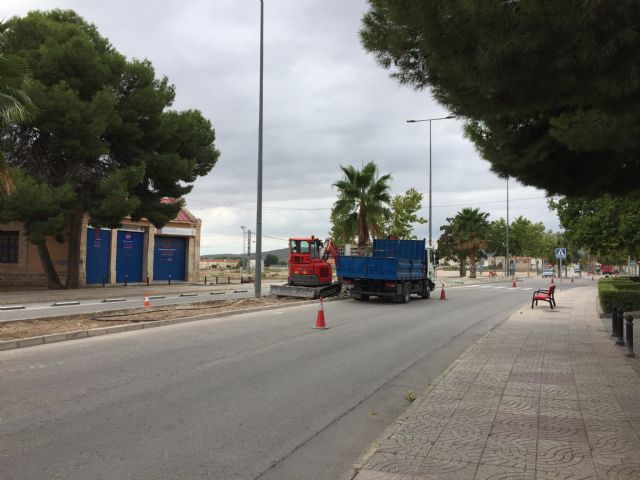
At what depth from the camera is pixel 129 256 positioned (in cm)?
Result: 3381

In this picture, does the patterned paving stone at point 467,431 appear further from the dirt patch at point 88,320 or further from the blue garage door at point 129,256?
the blue garage door at point 129,256

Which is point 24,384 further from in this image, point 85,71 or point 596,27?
point 85,71

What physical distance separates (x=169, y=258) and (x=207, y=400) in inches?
1241

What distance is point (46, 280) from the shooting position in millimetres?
29938

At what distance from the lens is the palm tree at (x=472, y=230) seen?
60.2 metres

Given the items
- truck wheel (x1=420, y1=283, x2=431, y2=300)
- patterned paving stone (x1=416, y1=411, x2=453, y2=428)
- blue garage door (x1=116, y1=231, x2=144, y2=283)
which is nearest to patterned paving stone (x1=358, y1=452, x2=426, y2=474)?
patterned paving stone (x1=416, y1=411, x2=453, y2=428)

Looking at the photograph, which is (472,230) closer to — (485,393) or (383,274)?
(383,274)

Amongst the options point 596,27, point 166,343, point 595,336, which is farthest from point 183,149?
point 596,27

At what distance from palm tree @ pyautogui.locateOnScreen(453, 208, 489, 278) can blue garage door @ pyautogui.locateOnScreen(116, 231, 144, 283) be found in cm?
3791

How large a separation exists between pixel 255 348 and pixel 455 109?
580cm

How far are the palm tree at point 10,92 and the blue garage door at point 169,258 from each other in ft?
79.9

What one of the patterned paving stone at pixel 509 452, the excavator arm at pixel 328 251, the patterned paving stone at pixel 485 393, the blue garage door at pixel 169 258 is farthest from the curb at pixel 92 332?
the blue garage door at pixel 169 258

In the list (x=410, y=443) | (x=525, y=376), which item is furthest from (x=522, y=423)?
(x=525, y=376)

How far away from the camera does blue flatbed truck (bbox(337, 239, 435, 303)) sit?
69.1 feet
